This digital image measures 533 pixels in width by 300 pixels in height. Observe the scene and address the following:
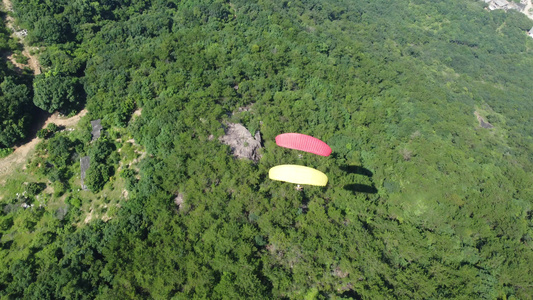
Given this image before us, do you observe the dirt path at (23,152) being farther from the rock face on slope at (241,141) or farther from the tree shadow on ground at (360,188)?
the tree shadow on ground at (360,188)

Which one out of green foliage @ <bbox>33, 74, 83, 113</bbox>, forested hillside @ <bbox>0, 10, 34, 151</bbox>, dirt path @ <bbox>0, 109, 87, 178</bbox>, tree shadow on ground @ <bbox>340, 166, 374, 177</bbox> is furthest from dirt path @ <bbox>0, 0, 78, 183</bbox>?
tree shadow on ground @ <bbox>340, 166, 374, 177</bbox>

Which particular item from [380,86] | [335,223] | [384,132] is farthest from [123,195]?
[380,86]

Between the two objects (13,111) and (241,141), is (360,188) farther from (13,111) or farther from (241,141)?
(13,111)

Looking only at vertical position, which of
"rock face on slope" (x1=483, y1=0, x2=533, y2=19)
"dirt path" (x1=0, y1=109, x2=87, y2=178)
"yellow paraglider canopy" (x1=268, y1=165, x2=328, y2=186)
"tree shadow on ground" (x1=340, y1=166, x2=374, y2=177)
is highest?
"yellow paraglider canopy" (x1=268, y1=165, x2=328, y2=186)

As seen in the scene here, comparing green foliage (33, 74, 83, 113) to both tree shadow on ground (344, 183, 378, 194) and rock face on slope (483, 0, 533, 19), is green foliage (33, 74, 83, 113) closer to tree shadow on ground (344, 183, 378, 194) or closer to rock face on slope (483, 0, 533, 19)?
tree shadow on ground (344, 183, 378, 194)

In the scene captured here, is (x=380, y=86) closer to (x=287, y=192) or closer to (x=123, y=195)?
(x=287, y=192)

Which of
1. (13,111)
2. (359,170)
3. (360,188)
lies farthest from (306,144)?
(13,111)

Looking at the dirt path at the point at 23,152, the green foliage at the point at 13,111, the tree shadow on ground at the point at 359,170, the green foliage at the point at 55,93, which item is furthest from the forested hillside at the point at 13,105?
the tree shadow on ground at the point at 359,170
